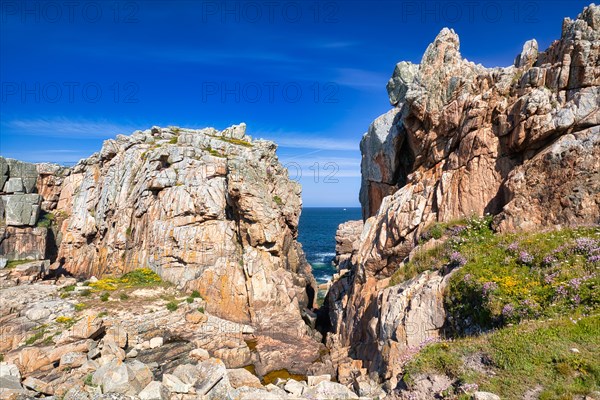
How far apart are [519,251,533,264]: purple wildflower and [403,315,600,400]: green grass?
427 cm

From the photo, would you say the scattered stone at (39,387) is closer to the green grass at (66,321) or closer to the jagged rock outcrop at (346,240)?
the green grass at (66,321)

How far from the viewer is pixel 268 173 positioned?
50.6 m

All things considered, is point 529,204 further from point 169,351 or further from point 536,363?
point 169,351

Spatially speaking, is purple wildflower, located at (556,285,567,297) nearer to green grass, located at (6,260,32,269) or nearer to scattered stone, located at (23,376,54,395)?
scattered stone, located at (23,376,54,395)

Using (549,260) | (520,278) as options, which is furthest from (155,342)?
(549,260)

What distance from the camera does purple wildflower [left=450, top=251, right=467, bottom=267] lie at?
19.0 meters

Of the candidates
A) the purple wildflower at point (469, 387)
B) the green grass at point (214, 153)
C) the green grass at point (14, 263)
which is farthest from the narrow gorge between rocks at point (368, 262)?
the green grass at point (14, 263)

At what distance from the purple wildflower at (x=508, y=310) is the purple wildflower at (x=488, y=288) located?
1.03m

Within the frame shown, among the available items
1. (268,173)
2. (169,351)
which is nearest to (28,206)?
(268,173)

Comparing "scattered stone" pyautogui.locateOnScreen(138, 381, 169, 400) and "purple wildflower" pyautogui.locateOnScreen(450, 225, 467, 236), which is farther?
"purple wildflower" pyautogui.locateOnScreen(450, 225, 467, 236)

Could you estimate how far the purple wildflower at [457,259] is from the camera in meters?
19.0

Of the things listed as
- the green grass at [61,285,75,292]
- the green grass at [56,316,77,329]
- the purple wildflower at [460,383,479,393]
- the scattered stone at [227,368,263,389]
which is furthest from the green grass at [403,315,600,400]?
the green grass at [61,285,75,292]

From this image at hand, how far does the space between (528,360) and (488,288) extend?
17.5 ft

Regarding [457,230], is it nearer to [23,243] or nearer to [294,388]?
[294,388]
